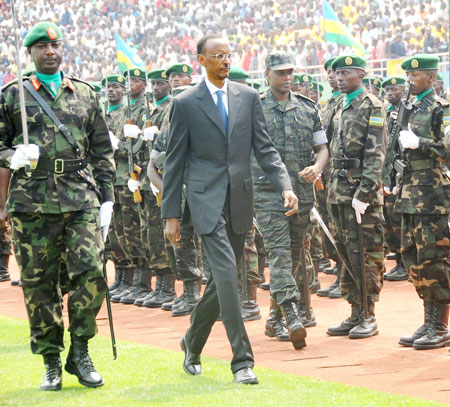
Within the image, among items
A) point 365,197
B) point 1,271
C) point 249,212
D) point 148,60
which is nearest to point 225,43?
point 249,212

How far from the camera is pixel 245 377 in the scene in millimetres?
6465

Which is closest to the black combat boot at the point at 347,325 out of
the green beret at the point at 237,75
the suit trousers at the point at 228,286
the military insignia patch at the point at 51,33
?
the suit trousers at the point at 228,286

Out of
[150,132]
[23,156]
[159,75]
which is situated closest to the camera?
[23,156]

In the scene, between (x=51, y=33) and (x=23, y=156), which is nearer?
(x=23, y=156)

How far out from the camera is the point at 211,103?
6777 millimetres

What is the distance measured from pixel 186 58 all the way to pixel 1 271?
13862mm

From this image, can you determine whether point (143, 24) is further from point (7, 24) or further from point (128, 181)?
point (128, 181)

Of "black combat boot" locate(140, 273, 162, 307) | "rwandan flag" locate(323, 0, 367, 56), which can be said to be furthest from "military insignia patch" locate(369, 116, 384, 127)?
"rwandan flag" locate(323, 0, 367, 56)

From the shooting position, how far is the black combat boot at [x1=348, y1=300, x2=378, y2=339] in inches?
344

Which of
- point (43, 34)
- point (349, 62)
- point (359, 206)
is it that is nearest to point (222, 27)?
point (349, 62)

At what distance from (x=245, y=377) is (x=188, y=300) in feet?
14.1

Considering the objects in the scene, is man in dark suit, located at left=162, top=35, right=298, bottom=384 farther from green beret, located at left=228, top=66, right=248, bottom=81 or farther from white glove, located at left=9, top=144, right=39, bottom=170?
green beret, located at left=228, top=66, right=248, bottom=81

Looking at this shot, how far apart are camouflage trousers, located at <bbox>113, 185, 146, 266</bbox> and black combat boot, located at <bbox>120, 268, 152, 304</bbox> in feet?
0.52

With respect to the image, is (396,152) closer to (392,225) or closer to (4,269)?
(392,225)
